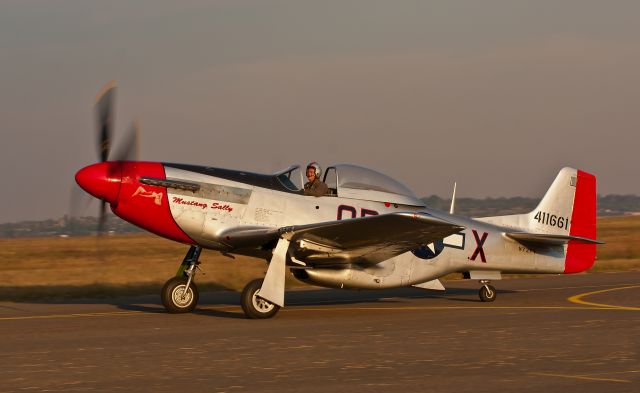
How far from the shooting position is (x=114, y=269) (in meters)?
27.9

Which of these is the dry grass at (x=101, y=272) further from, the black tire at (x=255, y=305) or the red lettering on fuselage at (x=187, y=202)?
the black tire at (x=255, y=305)

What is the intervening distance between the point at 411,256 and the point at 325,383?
7137mm

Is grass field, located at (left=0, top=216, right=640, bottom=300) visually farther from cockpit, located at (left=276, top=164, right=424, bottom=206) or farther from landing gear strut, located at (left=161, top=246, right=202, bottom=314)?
cockpit, located at (left=276, top=164, right=424, bottom=206)

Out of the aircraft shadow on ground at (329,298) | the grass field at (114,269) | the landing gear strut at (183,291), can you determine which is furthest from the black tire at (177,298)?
the grass field at (114,269)

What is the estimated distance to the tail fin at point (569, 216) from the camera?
56.2 feet

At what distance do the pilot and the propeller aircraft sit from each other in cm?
10

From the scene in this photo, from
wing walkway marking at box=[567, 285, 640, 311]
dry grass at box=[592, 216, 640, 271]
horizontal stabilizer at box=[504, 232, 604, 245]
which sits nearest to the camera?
wing walkway marking at box=[567, 285, 640, 311]

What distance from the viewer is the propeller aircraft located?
13.5 m

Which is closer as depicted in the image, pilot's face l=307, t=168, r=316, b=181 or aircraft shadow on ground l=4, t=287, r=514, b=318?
pilot's face l=307, t=168, r=316, b=181

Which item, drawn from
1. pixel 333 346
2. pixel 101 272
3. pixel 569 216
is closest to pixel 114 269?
pixel 101 272

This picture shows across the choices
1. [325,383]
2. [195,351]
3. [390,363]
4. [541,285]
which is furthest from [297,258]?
[541,285]

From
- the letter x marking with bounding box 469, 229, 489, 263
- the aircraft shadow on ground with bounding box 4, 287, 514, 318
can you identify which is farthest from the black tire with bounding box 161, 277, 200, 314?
the letter x marking with bounding box 469, 229, 489, 263

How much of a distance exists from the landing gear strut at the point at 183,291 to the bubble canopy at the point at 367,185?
250cm

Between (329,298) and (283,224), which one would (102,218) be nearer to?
(283,224)
